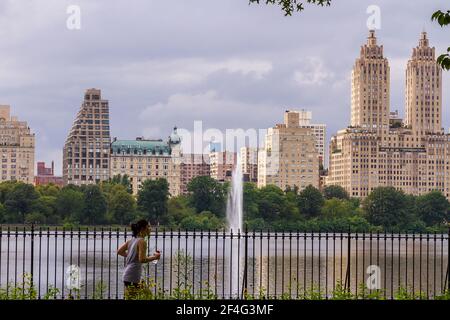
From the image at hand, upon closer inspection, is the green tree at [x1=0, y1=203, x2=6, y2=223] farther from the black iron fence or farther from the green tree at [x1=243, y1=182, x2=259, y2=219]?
the black iron fence

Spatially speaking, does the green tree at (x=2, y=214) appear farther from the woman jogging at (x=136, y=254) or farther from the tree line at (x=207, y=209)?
the woman jogging at (x=136, y=254)

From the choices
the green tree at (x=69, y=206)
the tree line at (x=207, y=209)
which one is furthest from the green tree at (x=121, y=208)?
the green tree at (x=69, y=206)

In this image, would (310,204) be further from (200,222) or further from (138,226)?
(138,226)

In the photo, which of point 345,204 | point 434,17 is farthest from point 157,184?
point 434,17

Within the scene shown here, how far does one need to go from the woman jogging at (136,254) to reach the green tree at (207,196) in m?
156

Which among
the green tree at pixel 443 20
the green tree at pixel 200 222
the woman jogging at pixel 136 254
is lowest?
the green tree at pixel 200 222

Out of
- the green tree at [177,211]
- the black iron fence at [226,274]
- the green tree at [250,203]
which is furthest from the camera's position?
the green tree at [250,203]

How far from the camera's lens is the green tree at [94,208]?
16125 centimetres

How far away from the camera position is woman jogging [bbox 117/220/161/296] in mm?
21250

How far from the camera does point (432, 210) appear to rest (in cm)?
19262

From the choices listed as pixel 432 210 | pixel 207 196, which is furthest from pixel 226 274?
pixel 432 210

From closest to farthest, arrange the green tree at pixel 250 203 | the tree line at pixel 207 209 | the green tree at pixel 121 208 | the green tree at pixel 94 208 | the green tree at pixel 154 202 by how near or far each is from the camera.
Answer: the tree line at pixel 207 209 < the green tree at pixel 94 208 < the green tree at pixel 121 208 < the green tree at pixel 154 202 < the green tree at pixel 250 203

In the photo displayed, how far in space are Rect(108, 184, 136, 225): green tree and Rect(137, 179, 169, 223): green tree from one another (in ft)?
5.32
